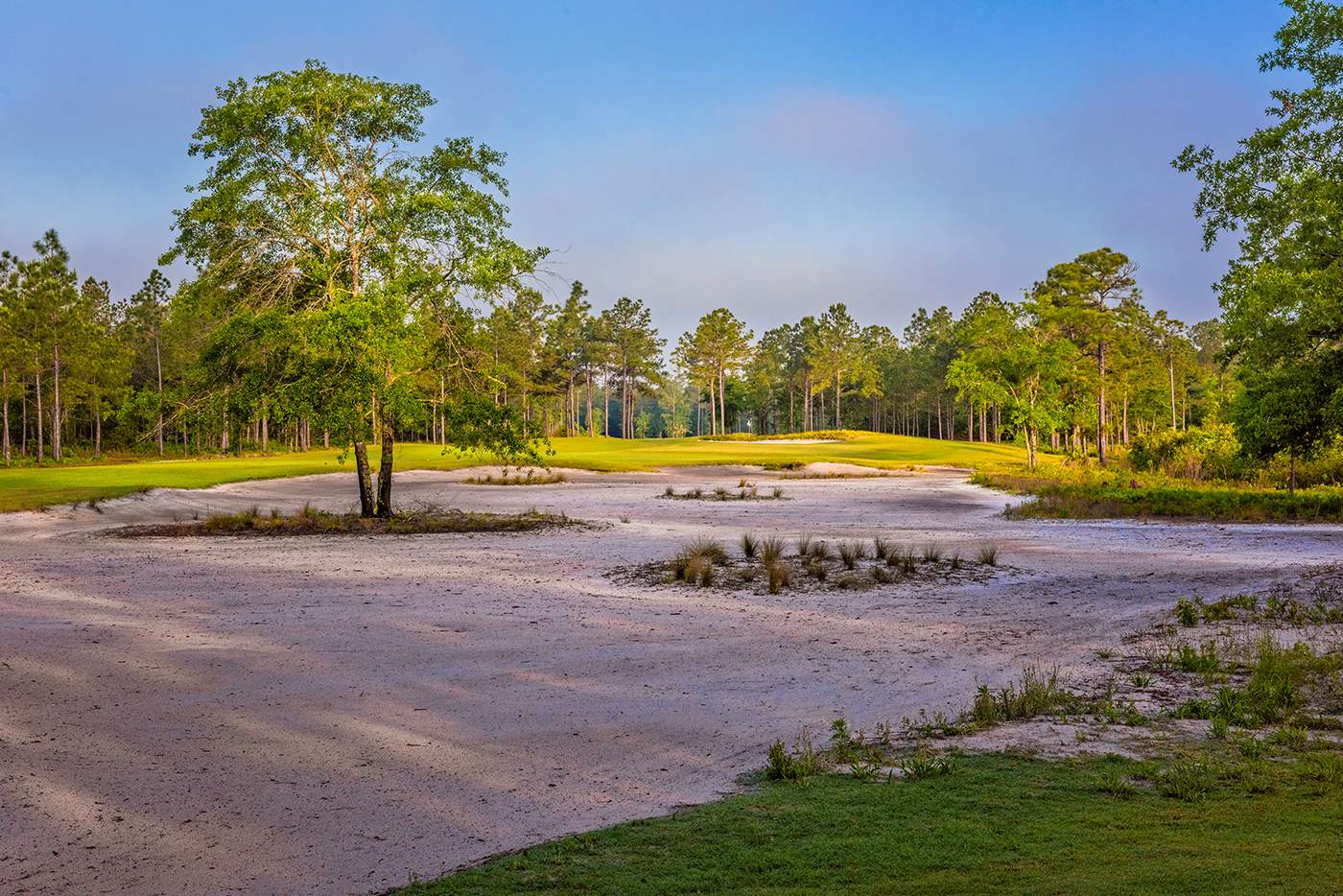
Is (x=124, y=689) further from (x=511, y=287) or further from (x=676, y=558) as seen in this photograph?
(x=511, y=287)

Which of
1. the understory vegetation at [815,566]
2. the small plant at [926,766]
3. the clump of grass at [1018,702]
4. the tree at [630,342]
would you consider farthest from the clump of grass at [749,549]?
the tree at [630,342]

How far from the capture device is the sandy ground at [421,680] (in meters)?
5.70

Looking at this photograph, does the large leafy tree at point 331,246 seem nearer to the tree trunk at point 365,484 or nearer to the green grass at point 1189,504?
the tree trunk at point 365,484

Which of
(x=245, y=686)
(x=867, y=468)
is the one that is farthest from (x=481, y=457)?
(x=245, y=686)

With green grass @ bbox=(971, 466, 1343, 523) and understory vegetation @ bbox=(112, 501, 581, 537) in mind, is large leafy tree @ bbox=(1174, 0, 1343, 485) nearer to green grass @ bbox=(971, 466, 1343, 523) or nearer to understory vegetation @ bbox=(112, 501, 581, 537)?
green grass @ bbox=(971, 466, 1343, 523)

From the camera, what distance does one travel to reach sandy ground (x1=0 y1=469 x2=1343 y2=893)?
5695 millimetres

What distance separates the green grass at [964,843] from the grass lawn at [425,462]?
71.8 feet

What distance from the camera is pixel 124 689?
8766mm

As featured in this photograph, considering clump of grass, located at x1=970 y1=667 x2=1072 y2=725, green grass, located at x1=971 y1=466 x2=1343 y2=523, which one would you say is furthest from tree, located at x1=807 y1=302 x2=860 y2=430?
clump of grass, located at x1=970 y1=667 x2=1072 y2=725

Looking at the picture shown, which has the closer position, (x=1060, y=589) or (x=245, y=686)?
(x=245, y=686)

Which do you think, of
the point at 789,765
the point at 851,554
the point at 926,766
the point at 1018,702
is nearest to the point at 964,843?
the point at 926,766

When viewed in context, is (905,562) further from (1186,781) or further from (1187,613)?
(1186,781)

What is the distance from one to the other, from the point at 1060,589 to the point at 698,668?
7240 millimetres

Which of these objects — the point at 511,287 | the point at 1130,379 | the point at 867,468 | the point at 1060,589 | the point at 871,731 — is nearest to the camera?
the point at 871,731
